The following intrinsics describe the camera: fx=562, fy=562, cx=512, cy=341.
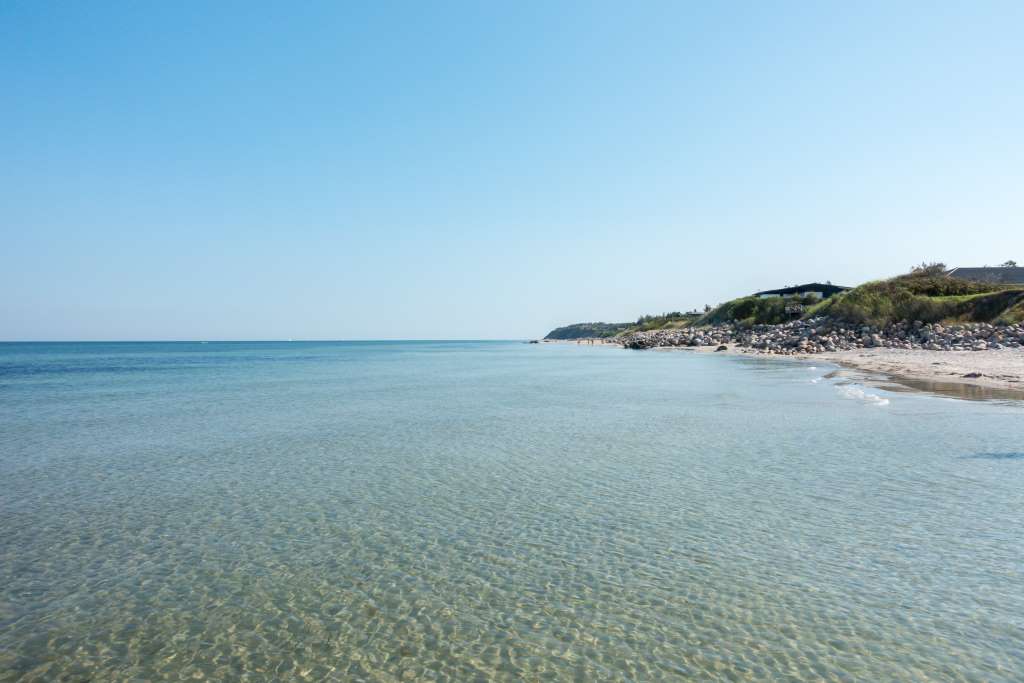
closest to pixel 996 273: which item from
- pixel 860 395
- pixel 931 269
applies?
pixel 931 269

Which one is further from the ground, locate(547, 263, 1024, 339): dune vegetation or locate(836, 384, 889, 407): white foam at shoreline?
locate(547, 263, 1024, 339): dune vegetation

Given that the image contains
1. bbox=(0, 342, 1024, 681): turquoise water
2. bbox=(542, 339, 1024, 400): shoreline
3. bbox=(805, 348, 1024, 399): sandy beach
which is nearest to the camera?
bbox=(0, 342, 1024, 681): turquoise water

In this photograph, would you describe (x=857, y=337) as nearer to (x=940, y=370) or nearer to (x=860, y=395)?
(x=940, y=370)

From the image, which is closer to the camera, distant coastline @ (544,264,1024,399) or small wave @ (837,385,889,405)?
small wave @ (837,385,889,405)

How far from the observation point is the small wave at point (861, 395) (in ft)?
76.9

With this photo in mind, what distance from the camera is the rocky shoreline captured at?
48125 mm

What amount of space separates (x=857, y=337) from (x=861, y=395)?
43.8 meters

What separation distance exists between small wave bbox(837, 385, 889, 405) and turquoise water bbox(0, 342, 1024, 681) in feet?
17.1

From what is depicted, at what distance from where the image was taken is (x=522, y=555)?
8.27 metres

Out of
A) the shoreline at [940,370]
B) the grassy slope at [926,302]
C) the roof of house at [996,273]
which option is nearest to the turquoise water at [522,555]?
the shoreline at [940,370]

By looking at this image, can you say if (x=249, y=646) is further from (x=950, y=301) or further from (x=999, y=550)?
(x=950, y=301)

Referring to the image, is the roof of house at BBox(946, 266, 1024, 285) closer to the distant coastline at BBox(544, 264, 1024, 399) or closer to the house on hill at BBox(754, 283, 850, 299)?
the distant coastline at BBox(544, 264, 1024, 399)

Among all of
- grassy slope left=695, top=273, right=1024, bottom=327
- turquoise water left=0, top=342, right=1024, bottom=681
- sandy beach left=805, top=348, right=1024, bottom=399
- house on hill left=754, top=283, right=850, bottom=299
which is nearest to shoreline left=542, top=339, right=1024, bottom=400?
sandy beach left=805, top=348, right=1024, bottom=399

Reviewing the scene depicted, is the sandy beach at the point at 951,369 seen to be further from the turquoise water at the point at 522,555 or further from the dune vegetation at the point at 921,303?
the dune vegetation at the point at 921,303
